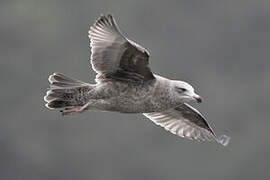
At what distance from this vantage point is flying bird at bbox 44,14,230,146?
6621mm

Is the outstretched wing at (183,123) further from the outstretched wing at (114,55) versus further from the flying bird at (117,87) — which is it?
the outstretched wing at (114,55)

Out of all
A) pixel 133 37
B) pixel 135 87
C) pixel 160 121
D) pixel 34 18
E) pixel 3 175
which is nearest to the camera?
pixel 135 87

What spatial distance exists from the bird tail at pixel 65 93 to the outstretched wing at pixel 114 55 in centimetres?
16

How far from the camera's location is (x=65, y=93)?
6.95 metres

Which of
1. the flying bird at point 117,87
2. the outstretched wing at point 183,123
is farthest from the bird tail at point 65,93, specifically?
the outstretched wing at point 183,123

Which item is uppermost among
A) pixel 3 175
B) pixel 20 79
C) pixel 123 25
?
pixel 123 25

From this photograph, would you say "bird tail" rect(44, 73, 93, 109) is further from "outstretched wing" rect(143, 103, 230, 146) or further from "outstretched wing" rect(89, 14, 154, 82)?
"outstretched wing" rect(143, 103, 230, 146)

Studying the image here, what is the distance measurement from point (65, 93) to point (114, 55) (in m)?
0.54

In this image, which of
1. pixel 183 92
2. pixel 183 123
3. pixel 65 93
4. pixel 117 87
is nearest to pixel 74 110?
pixel 65 93

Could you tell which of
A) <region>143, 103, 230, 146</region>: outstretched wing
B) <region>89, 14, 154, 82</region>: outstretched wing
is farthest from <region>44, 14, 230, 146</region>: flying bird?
<region>143, 103, 230, 146</region>: outstretched wing

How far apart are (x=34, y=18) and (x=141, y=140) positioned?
613 cm

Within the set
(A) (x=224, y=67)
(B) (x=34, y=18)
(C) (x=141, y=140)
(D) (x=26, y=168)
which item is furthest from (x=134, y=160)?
(B) (x=34, y=18)

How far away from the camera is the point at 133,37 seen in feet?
82.1

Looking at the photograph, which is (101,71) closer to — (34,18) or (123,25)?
(123,25)
